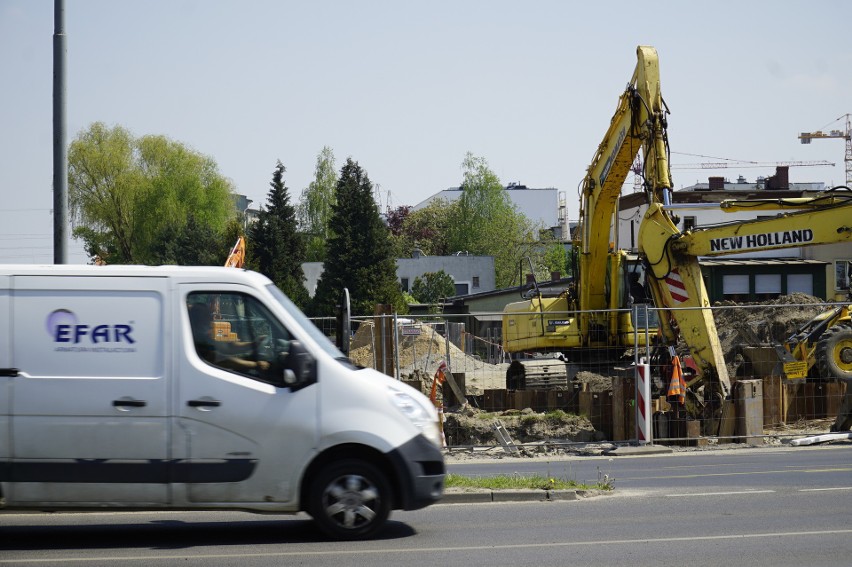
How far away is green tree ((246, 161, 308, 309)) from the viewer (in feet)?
237

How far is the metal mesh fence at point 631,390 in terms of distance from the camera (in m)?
18.6

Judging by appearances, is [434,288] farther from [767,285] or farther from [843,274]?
[843,274]

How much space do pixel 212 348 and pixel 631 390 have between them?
11.5 metres

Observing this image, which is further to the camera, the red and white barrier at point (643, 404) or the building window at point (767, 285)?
the building window at point (767, 285)

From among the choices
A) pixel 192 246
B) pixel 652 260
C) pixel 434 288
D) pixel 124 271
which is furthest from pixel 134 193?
pixel 124 271

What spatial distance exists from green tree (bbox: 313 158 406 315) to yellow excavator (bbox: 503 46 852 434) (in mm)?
41228

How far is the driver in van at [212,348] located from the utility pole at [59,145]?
3.71 meters

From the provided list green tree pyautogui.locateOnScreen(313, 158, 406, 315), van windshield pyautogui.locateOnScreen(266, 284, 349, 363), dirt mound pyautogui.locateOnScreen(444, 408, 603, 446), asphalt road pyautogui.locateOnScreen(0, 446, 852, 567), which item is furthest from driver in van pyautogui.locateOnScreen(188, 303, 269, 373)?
green tree pyautogui.locateOnScreen(313, 158, 406, 315)

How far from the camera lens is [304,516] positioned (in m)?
10.3

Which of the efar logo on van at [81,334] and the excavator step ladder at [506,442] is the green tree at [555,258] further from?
the efar logo on van at [81,334]

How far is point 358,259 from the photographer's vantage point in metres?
67.5

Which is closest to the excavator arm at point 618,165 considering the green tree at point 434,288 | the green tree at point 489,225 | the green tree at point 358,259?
the green tree at point 358,259

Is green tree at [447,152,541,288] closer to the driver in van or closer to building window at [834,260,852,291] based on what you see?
building window at [834,260,852,291]

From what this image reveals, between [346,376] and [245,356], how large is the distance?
0.85 meters
